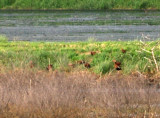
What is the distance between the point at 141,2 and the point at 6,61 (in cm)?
3193

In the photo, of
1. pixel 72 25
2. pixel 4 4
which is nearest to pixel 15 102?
pixel 72 25

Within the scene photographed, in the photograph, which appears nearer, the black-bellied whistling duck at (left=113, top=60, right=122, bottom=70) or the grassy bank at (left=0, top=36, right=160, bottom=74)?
the grassy bank at (left=0, top=36, right=160, bottom=74)

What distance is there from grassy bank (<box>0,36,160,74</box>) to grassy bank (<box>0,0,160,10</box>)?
29.5 m

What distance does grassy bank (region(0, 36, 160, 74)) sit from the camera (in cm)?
1412

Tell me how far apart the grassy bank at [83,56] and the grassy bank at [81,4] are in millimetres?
29493

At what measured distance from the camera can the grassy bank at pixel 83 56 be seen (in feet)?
46.3

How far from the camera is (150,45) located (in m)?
15.6

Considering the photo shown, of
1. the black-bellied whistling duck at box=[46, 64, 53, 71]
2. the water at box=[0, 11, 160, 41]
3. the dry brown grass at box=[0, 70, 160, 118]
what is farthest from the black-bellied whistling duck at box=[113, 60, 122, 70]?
the water at box=[0, 11, 160, 41]

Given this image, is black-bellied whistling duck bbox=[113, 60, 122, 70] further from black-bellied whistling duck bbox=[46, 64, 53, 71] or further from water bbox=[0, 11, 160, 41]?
water bbox=[0, 11, 160, 41]

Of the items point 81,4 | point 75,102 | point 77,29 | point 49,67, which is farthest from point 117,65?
point 81,4

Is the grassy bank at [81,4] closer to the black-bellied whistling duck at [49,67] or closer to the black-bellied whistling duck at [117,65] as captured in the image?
the black-bellied whistling duck at [117,65]

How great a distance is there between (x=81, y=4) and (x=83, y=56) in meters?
31.8

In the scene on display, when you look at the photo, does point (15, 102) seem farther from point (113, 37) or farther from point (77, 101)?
point (113, 37)

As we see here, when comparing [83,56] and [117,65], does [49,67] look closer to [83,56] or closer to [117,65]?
[83,56]
